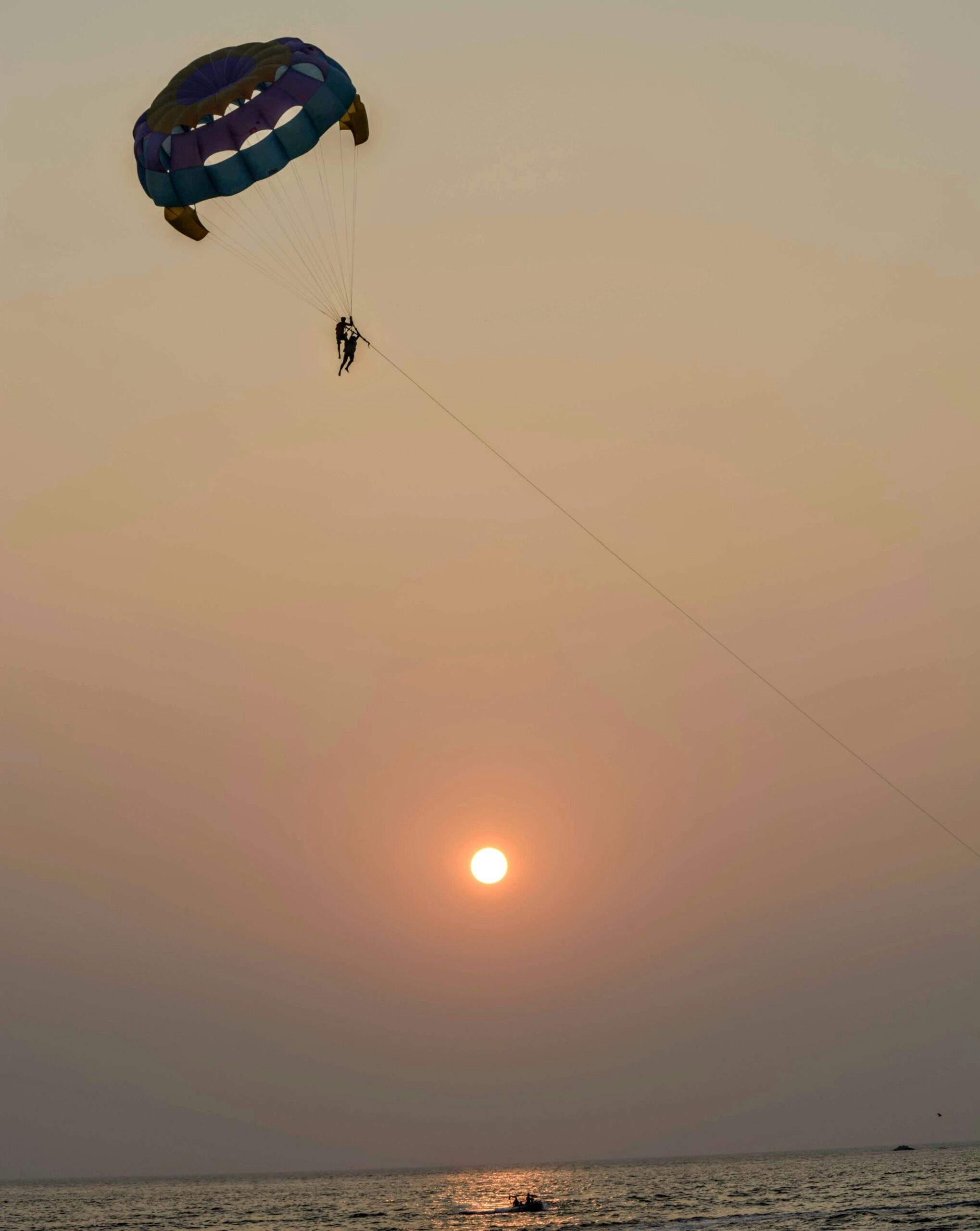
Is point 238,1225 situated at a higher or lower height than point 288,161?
lower

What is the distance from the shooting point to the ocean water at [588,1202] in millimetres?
55031

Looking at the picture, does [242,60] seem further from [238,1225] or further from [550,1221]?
[238,1225]

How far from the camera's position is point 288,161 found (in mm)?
26156

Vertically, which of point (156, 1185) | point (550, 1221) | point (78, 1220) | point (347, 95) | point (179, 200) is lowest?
point (550, 1221)

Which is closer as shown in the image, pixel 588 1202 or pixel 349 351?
pixel 349 351

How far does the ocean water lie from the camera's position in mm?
55031

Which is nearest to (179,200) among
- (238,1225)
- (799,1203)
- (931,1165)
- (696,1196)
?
(799,1203)

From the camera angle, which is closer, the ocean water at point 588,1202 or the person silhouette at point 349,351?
the person silhouette at point 349,351

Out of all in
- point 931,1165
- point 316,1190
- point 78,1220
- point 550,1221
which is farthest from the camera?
point 316,1190

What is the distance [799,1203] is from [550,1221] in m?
16.2

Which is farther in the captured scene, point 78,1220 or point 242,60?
point 78,1220

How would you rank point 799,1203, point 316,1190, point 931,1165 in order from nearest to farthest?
point 799,1203, point 931,1165, point 316,1190

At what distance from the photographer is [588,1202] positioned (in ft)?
255

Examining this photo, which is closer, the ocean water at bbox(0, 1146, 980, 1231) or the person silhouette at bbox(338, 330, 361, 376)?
the person silhouette at bbox(338, 330, 361, 376)
